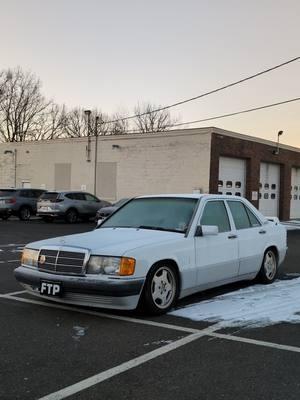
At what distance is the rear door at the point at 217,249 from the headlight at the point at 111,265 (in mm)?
1282

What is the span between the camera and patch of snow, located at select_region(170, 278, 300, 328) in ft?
21.2

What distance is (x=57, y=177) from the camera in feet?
113

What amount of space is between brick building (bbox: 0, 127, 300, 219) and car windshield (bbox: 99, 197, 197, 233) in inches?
795

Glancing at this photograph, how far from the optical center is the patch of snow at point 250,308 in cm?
648

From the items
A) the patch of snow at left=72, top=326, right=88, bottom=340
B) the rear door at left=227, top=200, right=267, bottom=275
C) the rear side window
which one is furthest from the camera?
the rear side window

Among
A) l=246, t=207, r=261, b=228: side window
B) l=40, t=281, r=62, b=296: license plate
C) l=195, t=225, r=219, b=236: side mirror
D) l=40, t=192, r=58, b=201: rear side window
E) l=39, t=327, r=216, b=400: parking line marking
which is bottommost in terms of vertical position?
l=39, t=327, r=216, b=400: parking line marking

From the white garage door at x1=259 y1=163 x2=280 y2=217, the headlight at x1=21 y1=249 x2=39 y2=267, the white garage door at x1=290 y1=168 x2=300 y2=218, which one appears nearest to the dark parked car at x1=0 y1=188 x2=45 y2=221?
the white garage door at x1=259 y1=163 x2=280 y2=217

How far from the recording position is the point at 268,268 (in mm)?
9055

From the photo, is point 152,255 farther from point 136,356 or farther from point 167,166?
point 167,166

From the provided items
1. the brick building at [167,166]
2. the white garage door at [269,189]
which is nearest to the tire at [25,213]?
the brick building at [167,166]

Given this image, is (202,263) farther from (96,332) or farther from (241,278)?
(96,332)

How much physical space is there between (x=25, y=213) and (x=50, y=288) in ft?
70.4

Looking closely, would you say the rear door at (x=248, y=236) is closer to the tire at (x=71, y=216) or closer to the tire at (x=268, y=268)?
the tire at (x=268, y=268)

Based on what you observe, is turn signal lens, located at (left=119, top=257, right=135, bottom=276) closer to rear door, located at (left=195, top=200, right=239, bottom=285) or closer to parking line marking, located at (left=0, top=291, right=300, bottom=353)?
parking line marking, located at (left=0, top=291, right=300, bottom=353)
